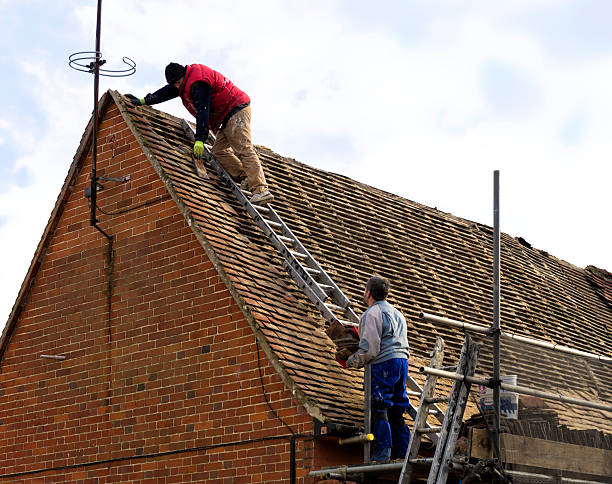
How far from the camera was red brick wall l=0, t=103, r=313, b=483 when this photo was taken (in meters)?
8.76

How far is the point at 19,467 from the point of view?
10.5m

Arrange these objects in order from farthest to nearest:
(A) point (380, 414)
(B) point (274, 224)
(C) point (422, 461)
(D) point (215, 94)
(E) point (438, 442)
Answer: (D) point (215, 94), (B) point (274, 224), (A) point (380, 414), (C) point (422, 461), (E) point (438, 442)

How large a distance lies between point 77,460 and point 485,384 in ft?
15.7

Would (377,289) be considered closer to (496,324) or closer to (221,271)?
(496,324)

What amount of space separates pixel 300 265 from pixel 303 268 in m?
0.06

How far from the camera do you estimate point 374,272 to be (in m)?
11.5

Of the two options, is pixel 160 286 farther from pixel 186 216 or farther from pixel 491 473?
pixel 491 473

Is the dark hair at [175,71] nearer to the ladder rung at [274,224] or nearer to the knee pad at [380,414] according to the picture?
the ladder rung at [274,224]

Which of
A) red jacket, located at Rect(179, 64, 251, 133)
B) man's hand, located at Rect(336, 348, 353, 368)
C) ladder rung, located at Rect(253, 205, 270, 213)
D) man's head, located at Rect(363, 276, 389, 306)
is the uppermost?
red jacket, located at Rect(179, 64, 251, 133)

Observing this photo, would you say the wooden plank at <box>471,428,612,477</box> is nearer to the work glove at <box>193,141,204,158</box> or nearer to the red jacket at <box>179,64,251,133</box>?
the work glove at <box>193,141,204,158</box>

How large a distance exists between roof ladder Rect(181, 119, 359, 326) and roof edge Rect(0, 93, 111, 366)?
1537mm

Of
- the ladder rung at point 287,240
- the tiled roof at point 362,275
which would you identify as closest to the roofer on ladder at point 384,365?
the tiled roof at point 362,275

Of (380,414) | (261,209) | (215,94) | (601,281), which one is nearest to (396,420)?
(380,414)

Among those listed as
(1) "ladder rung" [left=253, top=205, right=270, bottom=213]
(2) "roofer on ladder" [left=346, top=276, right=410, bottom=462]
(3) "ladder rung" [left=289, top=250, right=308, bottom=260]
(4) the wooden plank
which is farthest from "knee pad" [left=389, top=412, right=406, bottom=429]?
(1) "ladder rung" [left=253, top=205, right=270, bottom=213]
